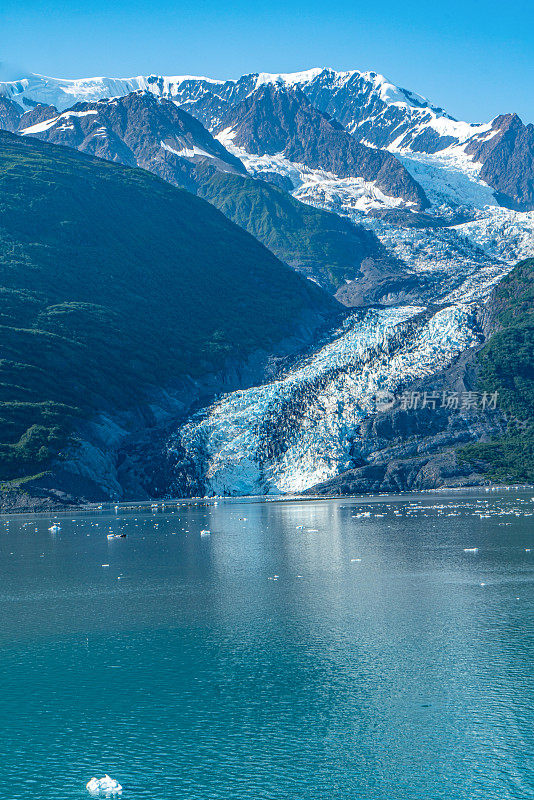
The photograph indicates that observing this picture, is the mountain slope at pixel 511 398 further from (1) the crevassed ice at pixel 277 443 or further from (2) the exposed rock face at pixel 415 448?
(1) the crevassed ice at pixel 277 443

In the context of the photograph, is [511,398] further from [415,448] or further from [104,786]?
[104,786]

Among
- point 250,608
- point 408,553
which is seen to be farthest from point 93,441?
point 250,608

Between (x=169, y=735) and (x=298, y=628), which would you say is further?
(x=298, y=628)

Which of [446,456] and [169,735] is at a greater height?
[446,456]

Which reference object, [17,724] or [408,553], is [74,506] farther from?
[17,724]

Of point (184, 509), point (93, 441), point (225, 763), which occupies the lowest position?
point (225, 763)

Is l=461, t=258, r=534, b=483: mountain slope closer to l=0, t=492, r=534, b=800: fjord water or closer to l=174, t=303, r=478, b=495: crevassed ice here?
l=174, t=303, r=478, b=495: crevassed ice

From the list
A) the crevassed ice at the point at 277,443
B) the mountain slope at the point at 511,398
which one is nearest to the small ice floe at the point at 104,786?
the mountain slope at the point at 511,398
